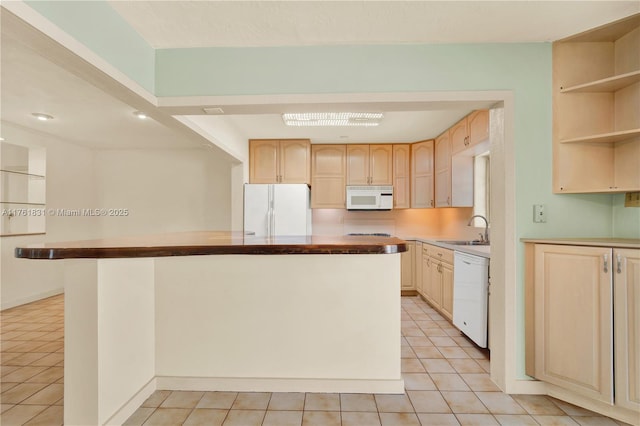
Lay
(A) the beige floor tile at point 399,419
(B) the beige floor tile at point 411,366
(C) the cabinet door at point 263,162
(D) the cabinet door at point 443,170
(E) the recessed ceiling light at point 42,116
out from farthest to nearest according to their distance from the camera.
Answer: (C) the cabinet door at point 263,162
(D) the cabinet door at point 443,170
(E) the recessed ceiling light at point 42,116
(B) the beige floor tile at point 411,366
(A) the beige floor tile at point 399,419

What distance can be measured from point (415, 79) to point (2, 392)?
3436mm

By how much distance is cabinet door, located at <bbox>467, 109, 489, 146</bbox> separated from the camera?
2.82 m

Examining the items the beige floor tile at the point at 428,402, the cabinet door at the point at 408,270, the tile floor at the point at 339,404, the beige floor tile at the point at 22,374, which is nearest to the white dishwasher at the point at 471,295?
the tile floor at the point at 339,404

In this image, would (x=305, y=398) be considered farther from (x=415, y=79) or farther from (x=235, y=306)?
(x=415, y=79)

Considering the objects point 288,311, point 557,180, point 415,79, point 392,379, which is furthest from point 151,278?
point 557,180

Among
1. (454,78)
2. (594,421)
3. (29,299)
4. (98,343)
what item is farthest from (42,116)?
(594,421)

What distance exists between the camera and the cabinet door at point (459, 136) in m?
3.28

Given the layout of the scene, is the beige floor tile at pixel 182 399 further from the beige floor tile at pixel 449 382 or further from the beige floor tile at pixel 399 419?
the beige floor tile at pixel 449 382

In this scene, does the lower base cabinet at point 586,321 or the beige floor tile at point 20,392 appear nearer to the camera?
the lower base cabinet at point 586,321

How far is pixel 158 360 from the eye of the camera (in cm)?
197

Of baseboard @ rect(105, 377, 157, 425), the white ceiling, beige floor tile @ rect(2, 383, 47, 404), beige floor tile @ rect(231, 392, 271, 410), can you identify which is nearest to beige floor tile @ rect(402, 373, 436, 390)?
beige floor tile @ rect(231, 392, 271, 410)

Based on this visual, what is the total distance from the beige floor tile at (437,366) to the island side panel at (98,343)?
2006mm

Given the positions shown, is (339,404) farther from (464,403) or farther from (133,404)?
(133,404)

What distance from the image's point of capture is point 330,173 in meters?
4.62
